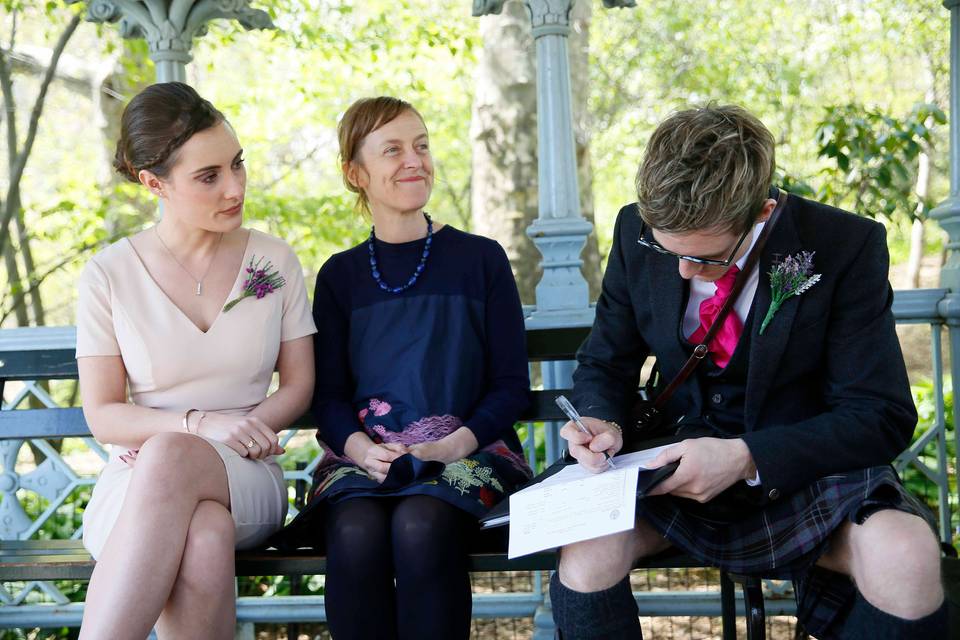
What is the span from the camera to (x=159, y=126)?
2785 mm

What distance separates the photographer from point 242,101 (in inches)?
406

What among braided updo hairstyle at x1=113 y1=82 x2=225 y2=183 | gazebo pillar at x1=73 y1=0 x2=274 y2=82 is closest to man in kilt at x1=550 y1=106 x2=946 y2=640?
braided updo hairstyle at x1=113 y1=82 x2=225 y2=183

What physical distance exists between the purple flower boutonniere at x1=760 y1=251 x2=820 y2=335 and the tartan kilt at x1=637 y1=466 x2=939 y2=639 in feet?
1.28

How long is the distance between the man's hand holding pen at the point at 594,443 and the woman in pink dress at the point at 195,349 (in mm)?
871

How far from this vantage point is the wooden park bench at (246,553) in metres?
2.57

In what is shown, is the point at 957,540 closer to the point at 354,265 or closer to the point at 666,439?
the point at 666,439

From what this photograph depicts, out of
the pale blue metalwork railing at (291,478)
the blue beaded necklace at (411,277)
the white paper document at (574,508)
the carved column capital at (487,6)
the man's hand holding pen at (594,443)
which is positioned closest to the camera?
the white paper document at (574,508)

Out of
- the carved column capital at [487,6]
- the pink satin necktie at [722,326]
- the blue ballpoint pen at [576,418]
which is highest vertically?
the carved column capital at [487,6]

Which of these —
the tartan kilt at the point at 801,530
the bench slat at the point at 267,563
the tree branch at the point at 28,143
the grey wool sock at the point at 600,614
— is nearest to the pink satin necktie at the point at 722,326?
the tartan kilt at the point at 801,530

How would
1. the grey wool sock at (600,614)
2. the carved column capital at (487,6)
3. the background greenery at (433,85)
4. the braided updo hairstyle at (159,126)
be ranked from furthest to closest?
1. the background greenery at (433,85)
2. the carved column capital at (487,6)
3. the braided updo hairstyle at (159,126)
4. the grey wool sock at (600,614)

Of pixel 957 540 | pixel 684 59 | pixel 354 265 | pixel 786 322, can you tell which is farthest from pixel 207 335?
pixel 684 59

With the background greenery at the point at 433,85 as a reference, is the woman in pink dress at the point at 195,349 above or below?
below

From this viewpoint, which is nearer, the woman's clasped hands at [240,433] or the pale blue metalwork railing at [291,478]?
the woman's clasped hands at [240,433]

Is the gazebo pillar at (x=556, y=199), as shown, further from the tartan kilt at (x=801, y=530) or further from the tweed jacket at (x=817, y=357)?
the tartan kilt at (x=801, y=530)
